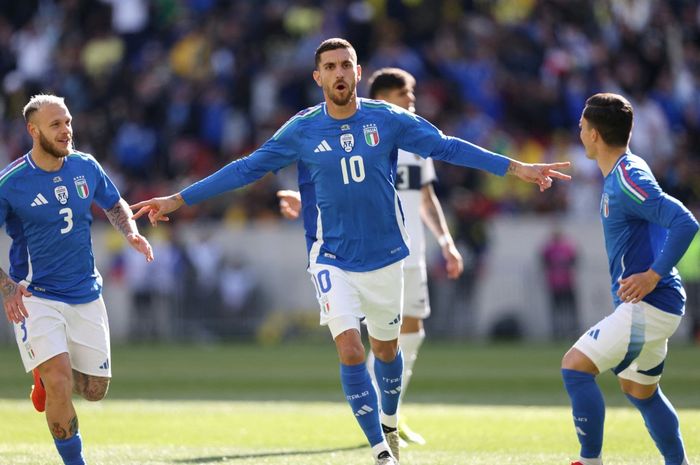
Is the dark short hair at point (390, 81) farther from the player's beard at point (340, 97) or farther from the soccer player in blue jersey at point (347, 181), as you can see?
the player's beard at point (340, 97)

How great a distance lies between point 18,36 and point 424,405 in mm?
19661

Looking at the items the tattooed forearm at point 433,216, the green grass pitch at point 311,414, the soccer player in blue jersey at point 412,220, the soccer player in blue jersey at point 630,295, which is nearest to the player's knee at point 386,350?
the green grass pitch at point 311,414

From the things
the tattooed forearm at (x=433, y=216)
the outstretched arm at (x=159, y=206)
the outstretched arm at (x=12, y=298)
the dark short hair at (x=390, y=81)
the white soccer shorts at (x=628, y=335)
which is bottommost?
the white soccer shorts at (x=628, y=335)

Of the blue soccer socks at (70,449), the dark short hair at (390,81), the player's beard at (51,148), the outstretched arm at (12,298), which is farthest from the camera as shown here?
the dark short hair at (390,81)

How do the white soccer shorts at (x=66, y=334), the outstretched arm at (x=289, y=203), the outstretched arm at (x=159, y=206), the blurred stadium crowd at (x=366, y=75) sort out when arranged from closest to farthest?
the white soccer shorts at (x=66, y=334)
the outstretched arm at (x=159, y=206)
the outstretched arm at (x=289, y=203)
the blurred stadium crowd at (x=366, y=75)

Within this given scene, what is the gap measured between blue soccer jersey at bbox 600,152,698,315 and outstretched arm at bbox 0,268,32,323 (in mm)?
4077

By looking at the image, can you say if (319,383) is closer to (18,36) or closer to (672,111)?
(672,111)

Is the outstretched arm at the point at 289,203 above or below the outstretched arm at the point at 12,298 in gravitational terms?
above

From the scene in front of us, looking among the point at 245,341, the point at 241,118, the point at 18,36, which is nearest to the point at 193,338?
the point at 245,341

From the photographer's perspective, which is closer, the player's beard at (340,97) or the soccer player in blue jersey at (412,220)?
the player's beard at (340,97)

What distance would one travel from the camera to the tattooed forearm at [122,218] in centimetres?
965

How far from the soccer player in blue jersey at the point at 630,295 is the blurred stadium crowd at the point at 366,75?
1514 cm

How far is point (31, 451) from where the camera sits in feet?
35.1

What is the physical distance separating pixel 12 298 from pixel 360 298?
249 cm
